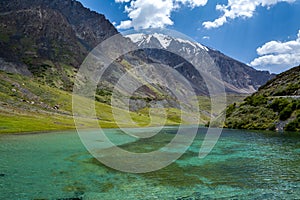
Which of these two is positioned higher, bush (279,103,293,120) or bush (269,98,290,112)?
bush (269,98,290,112)

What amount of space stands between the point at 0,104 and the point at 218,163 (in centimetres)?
11877

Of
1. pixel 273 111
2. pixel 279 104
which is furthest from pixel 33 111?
pixel 279 104

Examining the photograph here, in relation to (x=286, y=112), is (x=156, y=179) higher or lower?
lower

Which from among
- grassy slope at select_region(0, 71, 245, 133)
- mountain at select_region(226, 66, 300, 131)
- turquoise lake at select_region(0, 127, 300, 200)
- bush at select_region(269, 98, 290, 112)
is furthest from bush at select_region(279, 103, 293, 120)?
grassy slope at select_region(0, 71, 245, 133)

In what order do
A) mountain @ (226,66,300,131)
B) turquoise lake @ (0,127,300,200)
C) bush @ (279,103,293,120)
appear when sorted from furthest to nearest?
bush @ (279,103,293,120) < mountain @ (226,66,300,131) < turquoise lake @ (0,127,300,200)

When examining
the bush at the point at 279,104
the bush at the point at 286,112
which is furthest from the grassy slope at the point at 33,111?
the bush at the point at 286,112

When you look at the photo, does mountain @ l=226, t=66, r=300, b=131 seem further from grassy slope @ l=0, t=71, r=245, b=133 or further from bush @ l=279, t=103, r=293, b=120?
grassy slope @ l=0, t=71, r=245, b=133

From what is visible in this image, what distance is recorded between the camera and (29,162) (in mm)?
40625

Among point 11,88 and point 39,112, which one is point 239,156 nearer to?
point 39,112

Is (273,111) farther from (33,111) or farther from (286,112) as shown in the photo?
(33,111)

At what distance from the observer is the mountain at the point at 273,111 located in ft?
337

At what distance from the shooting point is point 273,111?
114m

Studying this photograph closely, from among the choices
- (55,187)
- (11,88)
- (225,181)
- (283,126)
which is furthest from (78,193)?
(11,88)

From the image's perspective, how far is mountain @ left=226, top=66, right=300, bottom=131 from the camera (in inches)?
4045
